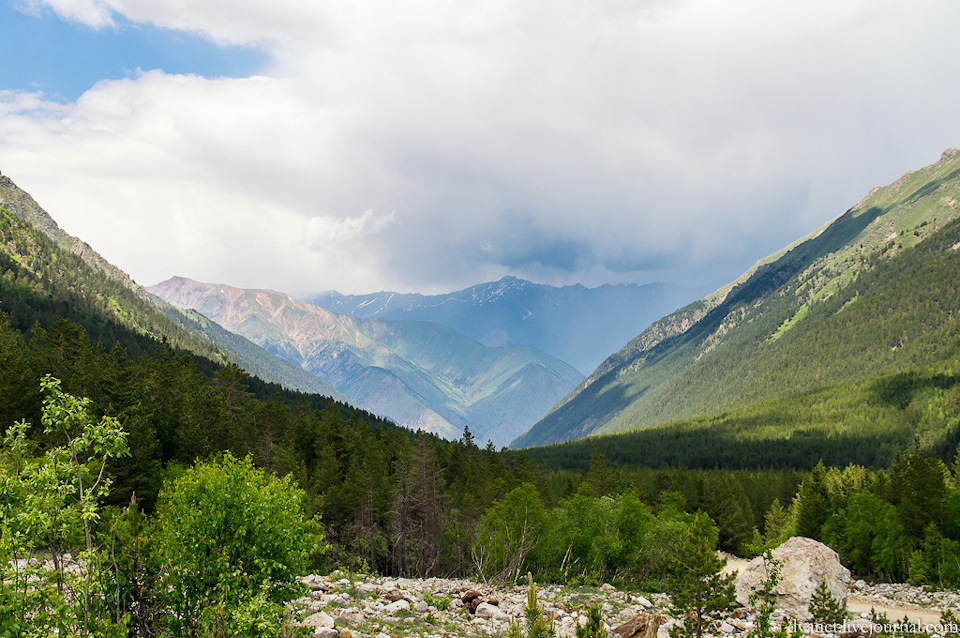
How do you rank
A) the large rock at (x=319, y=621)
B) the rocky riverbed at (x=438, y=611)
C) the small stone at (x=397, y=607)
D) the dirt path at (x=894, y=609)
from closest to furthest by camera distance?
the large rock at (x=319, y=621)
the rocky riverbed at (x=438, y=611)
the small stone at (x=397, y=607)
the dirt path at (x=894, y=609)

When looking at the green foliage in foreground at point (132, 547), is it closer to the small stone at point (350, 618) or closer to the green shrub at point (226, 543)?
the green shrub at point (226, 543)

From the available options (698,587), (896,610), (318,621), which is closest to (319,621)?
(318,621)

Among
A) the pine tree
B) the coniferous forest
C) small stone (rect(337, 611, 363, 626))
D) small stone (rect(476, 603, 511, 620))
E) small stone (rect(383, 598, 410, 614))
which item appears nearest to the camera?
the coniferous forest

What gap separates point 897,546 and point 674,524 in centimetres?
2877

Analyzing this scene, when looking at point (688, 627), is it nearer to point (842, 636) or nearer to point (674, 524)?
point (842, 636)

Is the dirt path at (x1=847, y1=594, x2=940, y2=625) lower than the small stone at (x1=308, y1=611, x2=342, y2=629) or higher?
higher

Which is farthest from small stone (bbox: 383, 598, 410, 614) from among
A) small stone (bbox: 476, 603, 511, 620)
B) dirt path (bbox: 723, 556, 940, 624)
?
dirt path (bbox: 723, 556, 940, 624)

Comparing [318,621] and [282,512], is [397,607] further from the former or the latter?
[282,512]

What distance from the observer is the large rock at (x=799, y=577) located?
5220 cm

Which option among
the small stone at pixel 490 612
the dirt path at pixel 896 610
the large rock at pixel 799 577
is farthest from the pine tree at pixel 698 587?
the dirt path at pixel 896 610

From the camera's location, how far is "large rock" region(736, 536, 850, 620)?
2055 inches

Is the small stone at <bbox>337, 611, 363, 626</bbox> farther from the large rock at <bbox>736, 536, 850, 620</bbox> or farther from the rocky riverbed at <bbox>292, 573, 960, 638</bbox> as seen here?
the large rock at <bbox>736, 536, 850, 620</bbox>

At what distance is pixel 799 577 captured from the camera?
5356 cm

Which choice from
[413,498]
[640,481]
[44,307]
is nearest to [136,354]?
[44,307]
